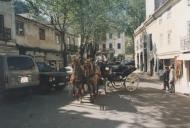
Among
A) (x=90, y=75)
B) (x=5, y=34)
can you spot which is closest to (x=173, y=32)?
(x=5, y=34)

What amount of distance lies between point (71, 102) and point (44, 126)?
5.14 m

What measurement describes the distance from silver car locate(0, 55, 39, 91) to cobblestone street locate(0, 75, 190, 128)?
82 cm

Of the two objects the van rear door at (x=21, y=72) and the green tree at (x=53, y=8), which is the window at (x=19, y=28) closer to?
the green tree at (x=53, y=8)

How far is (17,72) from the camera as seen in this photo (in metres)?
15.6

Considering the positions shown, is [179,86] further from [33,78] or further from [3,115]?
[3,115]

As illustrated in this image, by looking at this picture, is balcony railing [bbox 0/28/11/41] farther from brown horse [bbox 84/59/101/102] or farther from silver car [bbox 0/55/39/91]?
brown horse [bbox 84/59/101/102]

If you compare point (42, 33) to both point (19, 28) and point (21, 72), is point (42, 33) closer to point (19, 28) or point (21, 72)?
point (19, 28)

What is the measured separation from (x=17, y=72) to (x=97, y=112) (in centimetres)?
420

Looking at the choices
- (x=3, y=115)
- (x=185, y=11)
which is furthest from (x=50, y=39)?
(x=3, y=115)

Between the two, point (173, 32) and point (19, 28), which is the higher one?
point (19, 28)

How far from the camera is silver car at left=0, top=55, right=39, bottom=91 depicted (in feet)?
49.6

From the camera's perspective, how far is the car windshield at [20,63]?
15.7 m

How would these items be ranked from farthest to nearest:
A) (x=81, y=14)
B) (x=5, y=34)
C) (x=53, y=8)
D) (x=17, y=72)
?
(x=81, y=14) → (x=53, y=8) → (x=5, y=34) → (x=17, y=72)

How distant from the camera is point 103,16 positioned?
127ft
